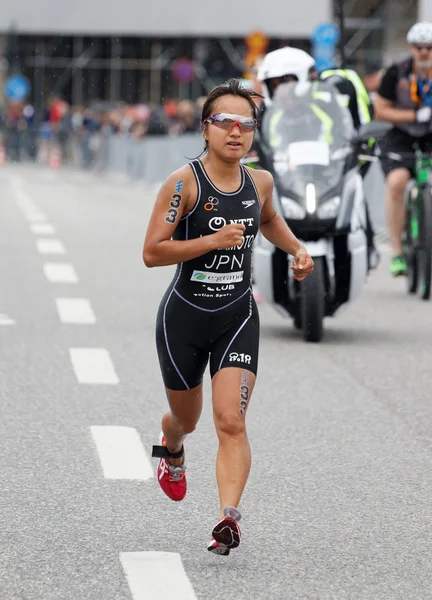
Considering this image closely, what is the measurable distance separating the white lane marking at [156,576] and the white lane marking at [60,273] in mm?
9182

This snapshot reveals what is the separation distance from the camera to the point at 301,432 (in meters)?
7.79

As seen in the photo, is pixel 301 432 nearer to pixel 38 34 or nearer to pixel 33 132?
pixel 33 132

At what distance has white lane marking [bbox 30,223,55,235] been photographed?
2023 cm

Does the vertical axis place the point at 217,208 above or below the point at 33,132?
above

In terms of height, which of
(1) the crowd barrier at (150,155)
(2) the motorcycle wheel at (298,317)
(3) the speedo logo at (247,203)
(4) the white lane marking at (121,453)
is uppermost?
(3) the speedo logo at (247,203)

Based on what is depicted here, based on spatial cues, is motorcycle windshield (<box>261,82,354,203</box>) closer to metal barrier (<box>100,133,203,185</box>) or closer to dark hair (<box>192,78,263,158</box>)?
dark hair (<box>192,78,263,158</box>)

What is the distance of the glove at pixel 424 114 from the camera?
13359mm

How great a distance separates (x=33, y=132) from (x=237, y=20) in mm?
11362

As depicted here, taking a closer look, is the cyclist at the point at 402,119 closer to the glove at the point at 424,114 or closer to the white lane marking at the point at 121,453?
the glove at the point at 424,114

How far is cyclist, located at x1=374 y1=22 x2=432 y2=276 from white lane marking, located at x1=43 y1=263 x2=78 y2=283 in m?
2.82

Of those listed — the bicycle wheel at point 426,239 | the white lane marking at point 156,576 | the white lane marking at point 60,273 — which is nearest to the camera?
the white lane marking at point 156,576

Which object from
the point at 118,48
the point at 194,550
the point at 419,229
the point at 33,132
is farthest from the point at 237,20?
the point at 194,550

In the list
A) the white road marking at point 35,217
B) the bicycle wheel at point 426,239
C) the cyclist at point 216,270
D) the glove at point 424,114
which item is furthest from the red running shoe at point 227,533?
the white road marking at point 35,217

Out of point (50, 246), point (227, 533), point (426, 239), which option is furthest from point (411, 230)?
point (227, 533)
